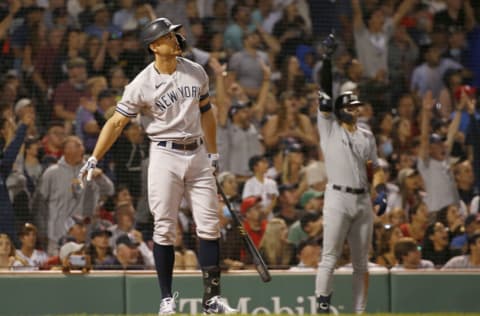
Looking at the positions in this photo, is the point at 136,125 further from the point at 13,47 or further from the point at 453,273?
the point at 453,273

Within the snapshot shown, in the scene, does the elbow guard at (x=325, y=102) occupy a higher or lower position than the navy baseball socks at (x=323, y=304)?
higher

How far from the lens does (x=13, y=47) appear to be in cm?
1047

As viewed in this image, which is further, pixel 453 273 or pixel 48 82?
pixel 48 82

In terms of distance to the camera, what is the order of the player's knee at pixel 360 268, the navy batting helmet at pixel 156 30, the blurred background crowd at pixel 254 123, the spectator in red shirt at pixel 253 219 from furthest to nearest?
the spectator in red shirt at pixel 253 219
the blurred background crowd at pixel 254 123
the player's knee at pixel 360 268
the navy batting helmet at pixel 156 30

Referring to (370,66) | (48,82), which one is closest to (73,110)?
(48,82)

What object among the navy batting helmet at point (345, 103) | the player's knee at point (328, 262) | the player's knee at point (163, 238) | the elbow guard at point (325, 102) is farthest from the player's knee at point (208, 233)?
the navy batting helmet at point (345, 103)

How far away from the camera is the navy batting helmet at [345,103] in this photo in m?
8.34

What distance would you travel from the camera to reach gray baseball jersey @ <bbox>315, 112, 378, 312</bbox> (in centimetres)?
823

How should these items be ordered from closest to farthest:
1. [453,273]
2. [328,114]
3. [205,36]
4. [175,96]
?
[175,96]
[328,114]
[453,273]
[205,36]

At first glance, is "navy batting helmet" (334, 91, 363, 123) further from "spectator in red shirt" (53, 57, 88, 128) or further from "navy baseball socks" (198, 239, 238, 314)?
"spectator in red shirt" (53, 57, 88, 128)

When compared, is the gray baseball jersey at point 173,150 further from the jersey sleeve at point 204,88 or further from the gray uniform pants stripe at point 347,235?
the gray uniform pants stripe at point 347,235

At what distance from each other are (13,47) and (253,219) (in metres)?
2.86

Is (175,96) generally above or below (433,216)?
above

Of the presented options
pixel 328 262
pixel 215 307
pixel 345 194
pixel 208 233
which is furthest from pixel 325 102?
pixel 215 307
